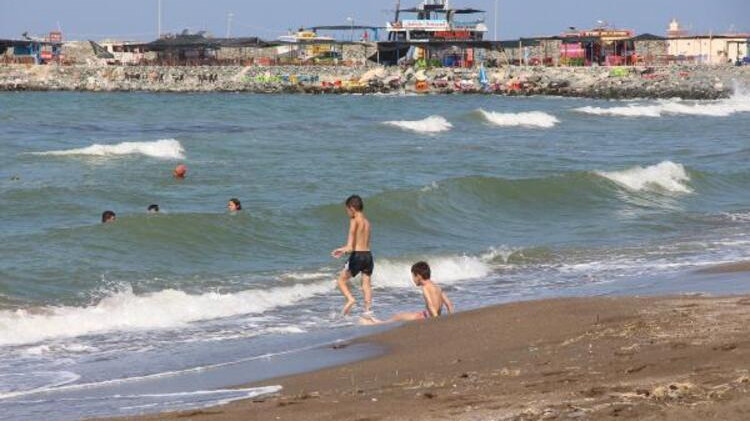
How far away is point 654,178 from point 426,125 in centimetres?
1760

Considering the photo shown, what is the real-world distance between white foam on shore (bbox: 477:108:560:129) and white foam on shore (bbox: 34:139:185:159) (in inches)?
655

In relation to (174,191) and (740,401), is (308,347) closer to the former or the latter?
(740,401)

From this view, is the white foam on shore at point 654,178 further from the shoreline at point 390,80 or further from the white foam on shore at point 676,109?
the shoreline at point 390,80

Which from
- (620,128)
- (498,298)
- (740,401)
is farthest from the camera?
(620,128)

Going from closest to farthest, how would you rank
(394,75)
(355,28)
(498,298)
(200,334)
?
1. (200,334)
2. (498,298)
3. (394,75)
4. (355,28)

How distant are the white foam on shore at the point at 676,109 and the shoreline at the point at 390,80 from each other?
22.5ft

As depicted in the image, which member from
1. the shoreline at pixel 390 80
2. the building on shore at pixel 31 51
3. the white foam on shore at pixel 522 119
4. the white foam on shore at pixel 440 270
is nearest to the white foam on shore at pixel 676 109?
the white foam on shore at pixel 522 119

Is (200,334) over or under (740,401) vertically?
under

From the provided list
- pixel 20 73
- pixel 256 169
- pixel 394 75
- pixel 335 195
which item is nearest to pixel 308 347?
pixel 335 195

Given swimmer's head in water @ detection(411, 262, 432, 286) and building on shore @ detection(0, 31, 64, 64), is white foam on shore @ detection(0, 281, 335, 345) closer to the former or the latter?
swimmer's head in water @ detection(411, 262, 432, 286)

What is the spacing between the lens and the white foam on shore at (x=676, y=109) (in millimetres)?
54375

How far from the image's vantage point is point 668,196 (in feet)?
82.7

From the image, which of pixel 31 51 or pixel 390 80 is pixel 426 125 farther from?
pixel 31 51

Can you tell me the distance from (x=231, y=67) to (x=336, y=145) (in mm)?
49660
